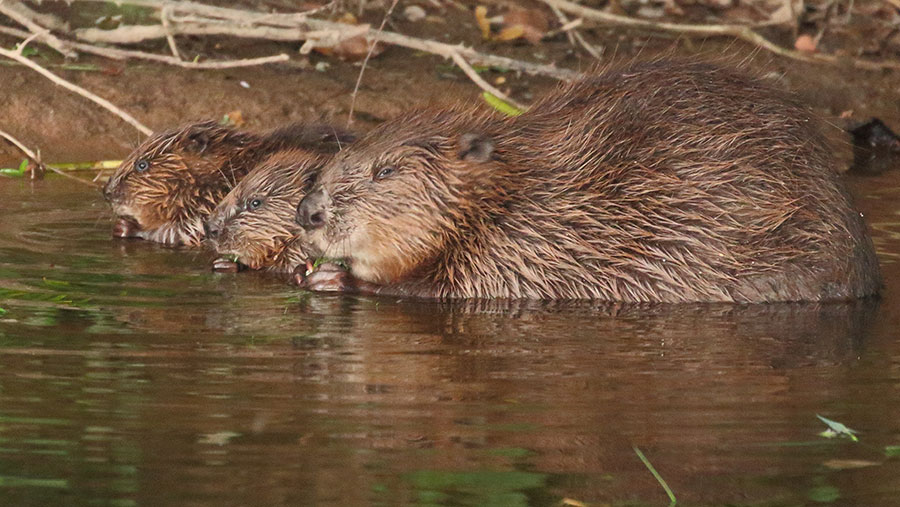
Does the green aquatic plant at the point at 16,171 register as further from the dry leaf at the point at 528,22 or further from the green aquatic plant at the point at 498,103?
the dry leaf at the point at 528,22

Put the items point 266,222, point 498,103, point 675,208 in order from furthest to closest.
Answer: point 498,103
point 266,222
point 675,208

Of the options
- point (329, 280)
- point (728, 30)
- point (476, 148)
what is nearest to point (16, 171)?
point (329, 280)

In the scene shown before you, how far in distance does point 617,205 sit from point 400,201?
0.74 metres

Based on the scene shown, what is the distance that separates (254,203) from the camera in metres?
5.65

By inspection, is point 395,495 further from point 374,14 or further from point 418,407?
point 374,14

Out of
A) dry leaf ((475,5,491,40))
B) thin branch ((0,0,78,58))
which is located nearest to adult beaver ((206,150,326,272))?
thin branch ((0,0,78,58))

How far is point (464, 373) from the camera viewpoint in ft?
12.7

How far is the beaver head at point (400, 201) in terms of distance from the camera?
5043 mm

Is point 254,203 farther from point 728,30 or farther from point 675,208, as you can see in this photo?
point 728,30

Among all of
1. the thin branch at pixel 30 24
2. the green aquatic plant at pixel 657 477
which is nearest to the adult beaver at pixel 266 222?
the thin branch at pixel 30 24

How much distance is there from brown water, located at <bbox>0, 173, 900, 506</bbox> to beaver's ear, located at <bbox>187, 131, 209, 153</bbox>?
1.05m

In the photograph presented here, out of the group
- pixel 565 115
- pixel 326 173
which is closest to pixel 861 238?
pixel 565 115

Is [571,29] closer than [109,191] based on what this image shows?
No

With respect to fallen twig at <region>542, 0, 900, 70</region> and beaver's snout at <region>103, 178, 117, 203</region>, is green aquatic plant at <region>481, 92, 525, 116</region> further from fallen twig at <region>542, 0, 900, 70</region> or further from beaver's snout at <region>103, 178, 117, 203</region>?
beaver's snout at <region>103, 178, 117, 203</region>
